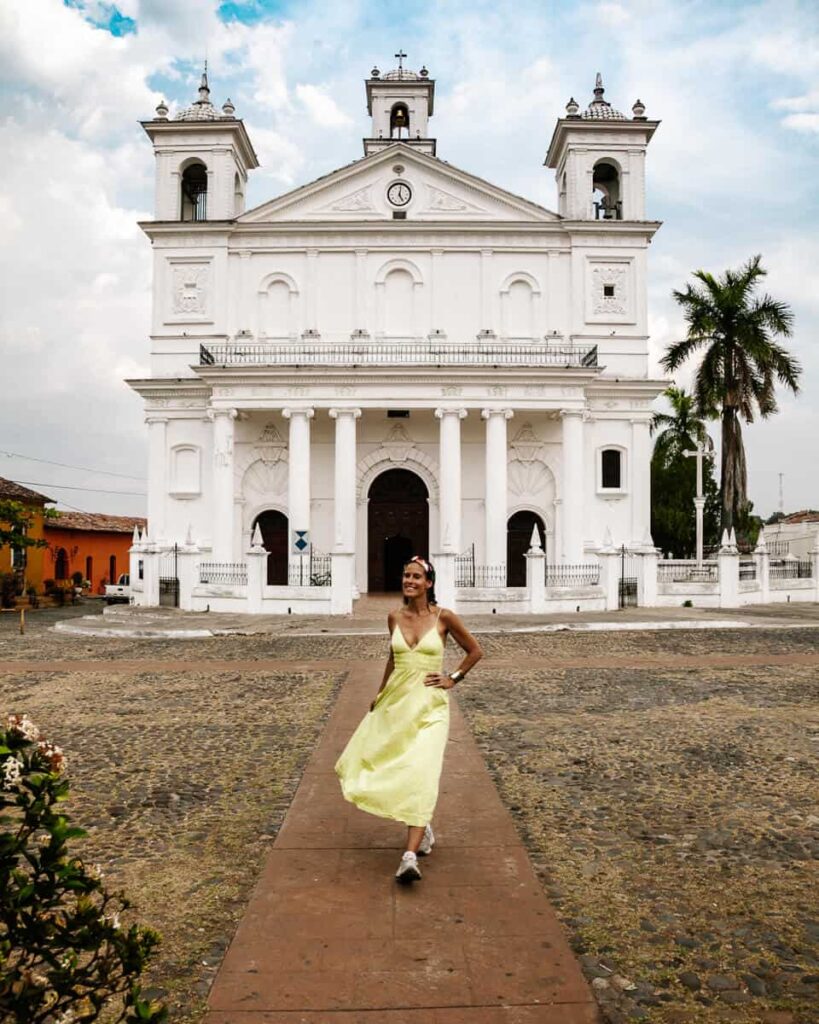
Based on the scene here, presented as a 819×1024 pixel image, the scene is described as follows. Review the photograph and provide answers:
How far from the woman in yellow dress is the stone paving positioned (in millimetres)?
361

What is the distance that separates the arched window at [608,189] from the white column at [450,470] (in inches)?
384

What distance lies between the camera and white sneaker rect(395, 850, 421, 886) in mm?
4191

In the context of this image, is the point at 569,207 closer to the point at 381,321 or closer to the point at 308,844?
the point at 381,321

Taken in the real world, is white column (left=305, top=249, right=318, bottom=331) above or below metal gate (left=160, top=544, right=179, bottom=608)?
above

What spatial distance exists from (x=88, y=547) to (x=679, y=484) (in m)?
30.0

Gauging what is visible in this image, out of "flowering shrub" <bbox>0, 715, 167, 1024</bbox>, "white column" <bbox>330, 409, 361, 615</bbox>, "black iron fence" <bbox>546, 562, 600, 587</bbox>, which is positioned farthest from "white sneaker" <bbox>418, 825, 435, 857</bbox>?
"white column" <bbox>330, 409, 361, 615</bbox>

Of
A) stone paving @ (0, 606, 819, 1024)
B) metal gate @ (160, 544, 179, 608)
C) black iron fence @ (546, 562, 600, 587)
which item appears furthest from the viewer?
metal gate @ (160, 544, 179, 608)

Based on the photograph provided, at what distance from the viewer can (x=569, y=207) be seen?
2977 centimetres

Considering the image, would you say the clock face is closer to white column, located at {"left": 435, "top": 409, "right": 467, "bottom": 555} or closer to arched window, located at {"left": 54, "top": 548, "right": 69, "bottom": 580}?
white column, located at {"left": 435, "top": 409, "right": 467, "bottom": 555}

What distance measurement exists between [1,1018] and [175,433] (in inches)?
1094

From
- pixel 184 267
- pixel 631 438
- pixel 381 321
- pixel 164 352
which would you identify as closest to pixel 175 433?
pixel 164 352

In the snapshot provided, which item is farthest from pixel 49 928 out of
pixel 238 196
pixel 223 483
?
pixel 238 196

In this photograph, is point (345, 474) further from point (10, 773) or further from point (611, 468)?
point (10, 773)

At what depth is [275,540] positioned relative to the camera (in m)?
28.6
